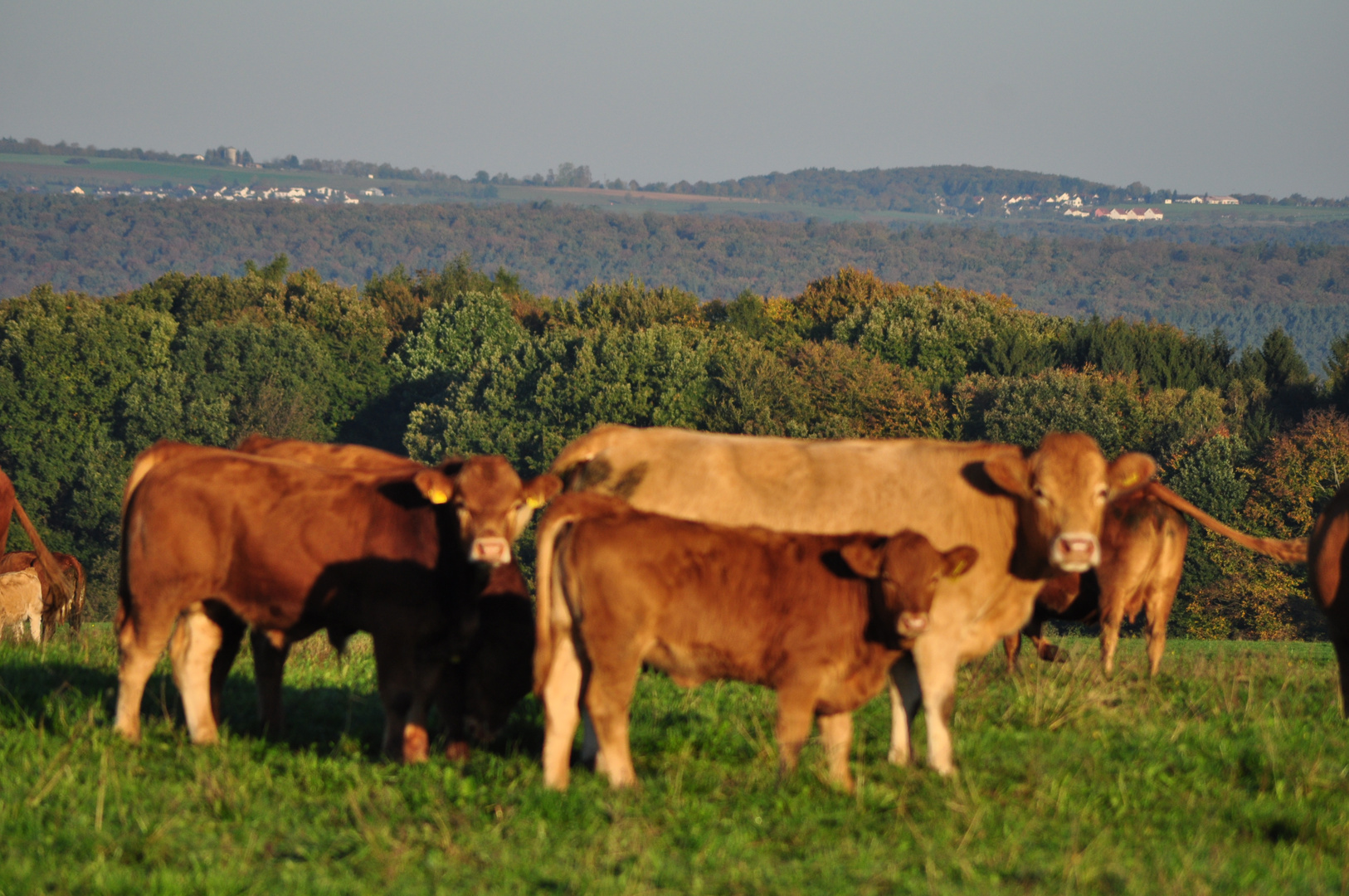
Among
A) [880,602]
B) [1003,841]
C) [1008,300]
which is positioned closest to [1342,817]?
[1003,841]

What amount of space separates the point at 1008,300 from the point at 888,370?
81.9ft

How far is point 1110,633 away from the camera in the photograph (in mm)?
13188

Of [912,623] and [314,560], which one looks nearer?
[912,623]

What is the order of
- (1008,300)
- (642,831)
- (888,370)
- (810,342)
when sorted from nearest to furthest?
(642,831) → (888,370) → (810,342) → (1008,300)

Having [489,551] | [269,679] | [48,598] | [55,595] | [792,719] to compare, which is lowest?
[48,598]

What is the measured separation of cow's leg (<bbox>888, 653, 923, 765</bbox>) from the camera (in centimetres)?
855

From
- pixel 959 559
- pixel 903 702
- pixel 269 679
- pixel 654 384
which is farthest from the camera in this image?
pixel 654 384

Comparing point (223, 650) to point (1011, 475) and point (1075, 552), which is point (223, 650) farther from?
point (1075, 552)

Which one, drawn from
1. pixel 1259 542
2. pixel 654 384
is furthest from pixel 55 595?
pixel 654 384

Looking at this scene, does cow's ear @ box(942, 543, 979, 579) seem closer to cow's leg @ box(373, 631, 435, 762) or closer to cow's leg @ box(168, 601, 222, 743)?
cow's leg @ box(373, 631, 435, 762)

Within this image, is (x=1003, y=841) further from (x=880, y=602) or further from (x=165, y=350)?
(x=165, y=350)

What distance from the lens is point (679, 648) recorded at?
7.68 meters

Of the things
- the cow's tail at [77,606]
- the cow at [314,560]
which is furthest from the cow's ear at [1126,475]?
the cow's tail at [77,606]

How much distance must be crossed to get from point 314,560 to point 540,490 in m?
1.45
